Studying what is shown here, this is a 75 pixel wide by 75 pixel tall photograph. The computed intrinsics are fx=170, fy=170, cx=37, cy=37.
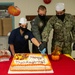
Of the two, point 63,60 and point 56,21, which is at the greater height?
point 56,21

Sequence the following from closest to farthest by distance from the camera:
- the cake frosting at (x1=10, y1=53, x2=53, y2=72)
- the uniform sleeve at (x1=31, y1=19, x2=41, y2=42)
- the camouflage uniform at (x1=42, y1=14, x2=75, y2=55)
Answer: the cake frosting at (x1=10, y1=53, x2=53, y2=72)
the camouflage uniform at (x1=42, y1=14, x2=75, y2=55)
the uniform sleeve at (x1=31, y1=19, x2=41, y2=42)

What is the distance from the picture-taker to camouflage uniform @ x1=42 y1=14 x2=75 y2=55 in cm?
269

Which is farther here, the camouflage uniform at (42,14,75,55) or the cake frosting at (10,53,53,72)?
the camouflage uniform at (42,14,75,55)

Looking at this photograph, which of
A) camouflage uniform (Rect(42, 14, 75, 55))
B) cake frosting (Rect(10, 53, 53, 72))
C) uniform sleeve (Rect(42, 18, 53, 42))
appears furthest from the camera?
camouflage uniform (Rect(42, 14, 75, 55))

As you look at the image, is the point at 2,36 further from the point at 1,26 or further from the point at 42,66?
the point at 42,66

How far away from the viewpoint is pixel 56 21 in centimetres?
270

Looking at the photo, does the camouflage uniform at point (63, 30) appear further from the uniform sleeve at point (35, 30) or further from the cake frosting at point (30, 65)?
the cake frosting at point (30, 65)

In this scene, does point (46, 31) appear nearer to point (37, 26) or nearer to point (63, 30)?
point (63, 30)

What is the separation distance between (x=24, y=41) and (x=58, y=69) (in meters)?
1.22

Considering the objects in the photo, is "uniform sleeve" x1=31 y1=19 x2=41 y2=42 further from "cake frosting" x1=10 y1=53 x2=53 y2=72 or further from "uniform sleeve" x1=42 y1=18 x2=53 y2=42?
"cake frosting" x1=10 y1=53 x2=53 y2=72

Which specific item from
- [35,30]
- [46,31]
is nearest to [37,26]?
[35,30]

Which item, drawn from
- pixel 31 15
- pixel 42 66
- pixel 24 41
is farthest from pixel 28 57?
pixel 31 15

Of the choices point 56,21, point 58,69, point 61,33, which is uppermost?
point 56,21

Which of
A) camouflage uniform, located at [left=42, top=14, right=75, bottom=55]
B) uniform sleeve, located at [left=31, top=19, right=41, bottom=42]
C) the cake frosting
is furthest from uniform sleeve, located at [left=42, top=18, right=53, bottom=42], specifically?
the cake frosting
